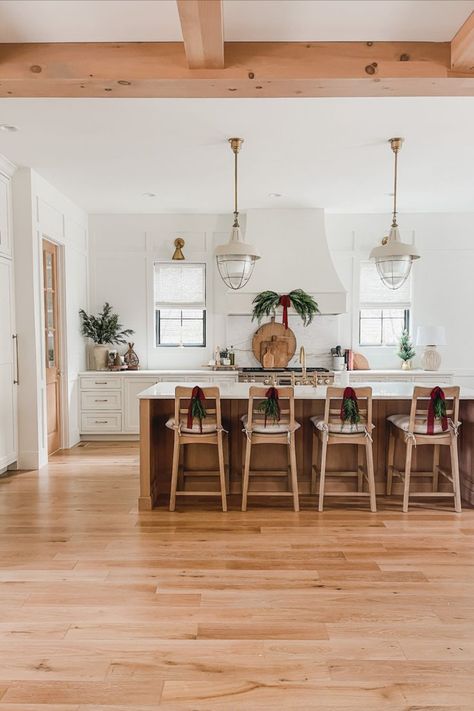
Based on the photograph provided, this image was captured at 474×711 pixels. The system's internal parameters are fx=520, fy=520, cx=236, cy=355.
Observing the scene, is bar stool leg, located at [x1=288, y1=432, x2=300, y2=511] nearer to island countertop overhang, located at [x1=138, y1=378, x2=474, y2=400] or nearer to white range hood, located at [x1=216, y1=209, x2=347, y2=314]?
island countertop overhang, located at [x1=138, y1=378, x2=474, y2=400]

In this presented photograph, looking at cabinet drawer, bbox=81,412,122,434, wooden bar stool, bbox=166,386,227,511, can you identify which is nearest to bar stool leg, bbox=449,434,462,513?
wooden bar stool, bbox=166,386,227,511

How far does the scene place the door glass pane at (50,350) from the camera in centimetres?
573

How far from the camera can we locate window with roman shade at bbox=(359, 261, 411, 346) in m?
7.05

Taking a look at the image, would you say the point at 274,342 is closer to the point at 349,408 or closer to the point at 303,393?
the point at 303,393

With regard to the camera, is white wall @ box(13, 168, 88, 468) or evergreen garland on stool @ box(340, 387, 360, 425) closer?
evergreen garland on stool @ box(340, 387, 360, 425)

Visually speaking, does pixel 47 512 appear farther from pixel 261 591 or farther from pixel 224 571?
pixel 261 591

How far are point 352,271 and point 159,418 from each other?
3.83 m

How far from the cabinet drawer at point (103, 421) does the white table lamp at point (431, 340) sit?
390 centimetres

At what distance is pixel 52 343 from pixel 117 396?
1.08 meters

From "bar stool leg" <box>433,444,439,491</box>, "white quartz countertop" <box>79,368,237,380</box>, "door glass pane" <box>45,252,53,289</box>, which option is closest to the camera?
"bar stool leg" <box>433,444,439,491</box>

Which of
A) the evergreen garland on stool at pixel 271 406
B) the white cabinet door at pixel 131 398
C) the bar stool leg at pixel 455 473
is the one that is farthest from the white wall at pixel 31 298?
the bar stool leg at pixel 455 473

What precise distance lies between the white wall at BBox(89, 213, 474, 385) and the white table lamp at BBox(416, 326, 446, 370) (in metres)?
Result: 0.40

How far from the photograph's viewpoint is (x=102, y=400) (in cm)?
650

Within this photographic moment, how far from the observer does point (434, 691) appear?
1969mm
